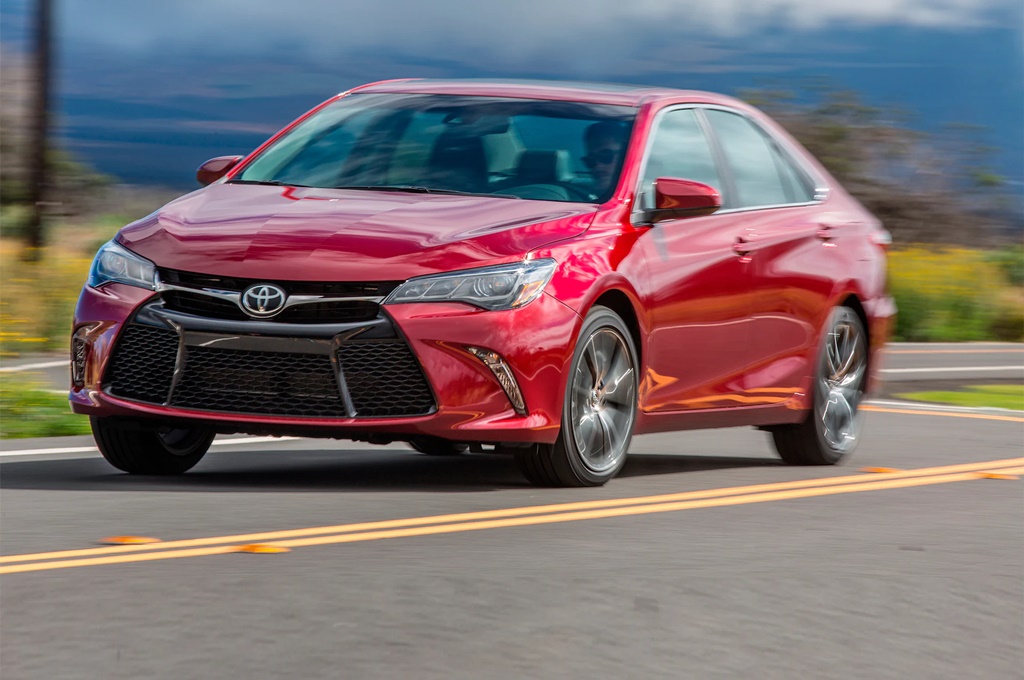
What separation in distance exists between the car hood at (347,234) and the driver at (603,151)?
10.4 inches

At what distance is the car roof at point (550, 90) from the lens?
884 cm

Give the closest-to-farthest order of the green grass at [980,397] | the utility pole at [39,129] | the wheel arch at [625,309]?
1. the wheel arch at [625,309]
2. the green grass at [980,397]
3. the utility pole at [39,129]

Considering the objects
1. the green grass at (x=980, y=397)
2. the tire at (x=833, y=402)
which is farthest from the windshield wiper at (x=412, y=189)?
the green grass at (x=980, y=397)

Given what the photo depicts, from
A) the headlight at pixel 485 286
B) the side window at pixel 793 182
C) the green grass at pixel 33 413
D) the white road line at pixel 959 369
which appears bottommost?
the white road line at pixel 959 369

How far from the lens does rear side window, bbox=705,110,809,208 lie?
9.18 m

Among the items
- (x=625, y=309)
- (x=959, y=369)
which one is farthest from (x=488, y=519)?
(x=959, y=369)

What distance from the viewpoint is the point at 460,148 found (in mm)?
8484

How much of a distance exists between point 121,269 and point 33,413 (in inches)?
130

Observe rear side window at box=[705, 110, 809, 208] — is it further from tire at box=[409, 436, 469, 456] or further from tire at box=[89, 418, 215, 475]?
tire at box=[89, 418, 215, 475]

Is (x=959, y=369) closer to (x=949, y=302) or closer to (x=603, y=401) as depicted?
(x=949, y=302)

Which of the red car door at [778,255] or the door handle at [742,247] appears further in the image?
the red car door at [778,255]

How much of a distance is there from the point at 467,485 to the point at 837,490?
64.6 inches

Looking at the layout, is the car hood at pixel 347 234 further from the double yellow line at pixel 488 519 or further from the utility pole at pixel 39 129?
the utility pole at pixel 39 129

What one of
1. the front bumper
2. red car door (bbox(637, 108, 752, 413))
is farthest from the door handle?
the front bumper
